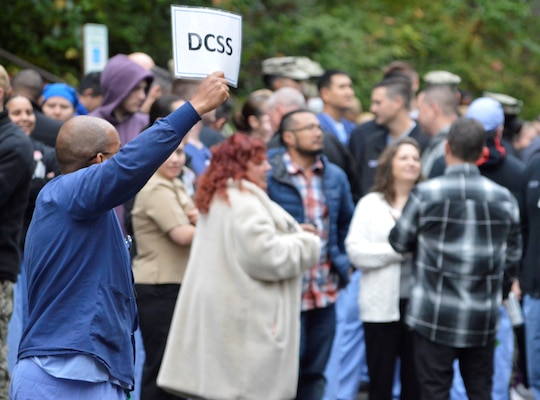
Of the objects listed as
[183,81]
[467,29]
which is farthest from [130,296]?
[467,29]

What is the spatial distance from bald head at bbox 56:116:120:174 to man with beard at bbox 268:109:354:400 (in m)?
3.52

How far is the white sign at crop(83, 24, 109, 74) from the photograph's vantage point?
12.4 meters

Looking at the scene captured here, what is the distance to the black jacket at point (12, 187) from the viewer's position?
7422 mm

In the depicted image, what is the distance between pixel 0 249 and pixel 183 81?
3.16 metres

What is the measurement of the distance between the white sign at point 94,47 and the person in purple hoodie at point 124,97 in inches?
119

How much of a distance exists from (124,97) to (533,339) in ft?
11.8

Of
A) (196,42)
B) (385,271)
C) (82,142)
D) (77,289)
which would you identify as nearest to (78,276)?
(77,289)

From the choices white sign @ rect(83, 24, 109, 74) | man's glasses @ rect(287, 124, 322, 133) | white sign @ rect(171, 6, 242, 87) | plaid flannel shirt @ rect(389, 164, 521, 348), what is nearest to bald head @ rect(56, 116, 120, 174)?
white sign @ rect(171, 6, 242, 87)

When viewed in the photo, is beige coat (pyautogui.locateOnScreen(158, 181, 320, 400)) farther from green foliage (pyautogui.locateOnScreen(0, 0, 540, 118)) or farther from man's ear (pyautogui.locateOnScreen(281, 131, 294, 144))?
green foliage (pyautogui.locateOnScreen(0, 0, 540, 118))

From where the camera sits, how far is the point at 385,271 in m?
8.68

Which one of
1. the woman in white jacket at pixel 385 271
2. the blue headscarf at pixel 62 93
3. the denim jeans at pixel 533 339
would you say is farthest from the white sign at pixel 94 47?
Result: the denim jeans at pixel 533 339

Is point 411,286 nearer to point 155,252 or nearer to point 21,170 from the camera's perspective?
point 155,252

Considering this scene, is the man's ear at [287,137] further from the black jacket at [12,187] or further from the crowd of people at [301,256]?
the black jacket at [12,187]

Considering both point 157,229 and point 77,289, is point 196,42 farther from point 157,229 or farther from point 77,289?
point 157,229
